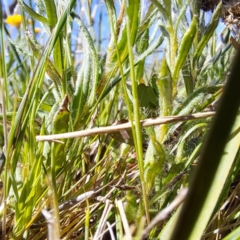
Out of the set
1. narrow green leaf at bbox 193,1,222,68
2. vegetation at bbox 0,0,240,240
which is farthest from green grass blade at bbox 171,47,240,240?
narrow green leaf at bbox 193,1,222,68

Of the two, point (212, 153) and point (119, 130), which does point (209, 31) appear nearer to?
point (119, 130)

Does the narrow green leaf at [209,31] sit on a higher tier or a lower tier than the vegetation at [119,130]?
higher

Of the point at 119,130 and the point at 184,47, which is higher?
the point at 184,47

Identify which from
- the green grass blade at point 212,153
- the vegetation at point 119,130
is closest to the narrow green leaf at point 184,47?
the vegetation at point 119,130

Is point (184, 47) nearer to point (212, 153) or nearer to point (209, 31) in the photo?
point (209, 31)

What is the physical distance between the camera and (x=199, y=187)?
257 mm

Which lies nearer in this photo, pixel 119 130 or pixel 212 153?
pixel 212 153

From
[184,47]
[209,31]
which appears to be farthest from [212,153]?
[209,31]

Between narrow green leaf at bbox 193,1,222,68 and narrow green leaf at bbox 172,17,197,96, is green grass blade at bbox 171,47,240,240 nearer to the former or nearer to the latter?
narrow green leaf at bbox 172,17,197,96

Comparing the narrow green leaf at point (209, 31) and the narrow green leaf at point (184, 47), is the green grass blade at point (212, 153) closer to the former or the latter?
the narrow green leaf at point (184, 47)

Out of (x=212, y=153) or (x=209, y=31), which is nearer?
(x=212, y=153)

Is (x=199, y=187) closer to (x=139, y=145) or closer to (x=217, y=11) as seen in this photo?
(x=139, y=145)

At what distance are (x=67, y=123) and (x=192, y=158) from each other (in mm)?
251

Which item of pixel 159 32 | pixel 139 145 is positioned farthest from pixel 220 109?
pixel 159 32
